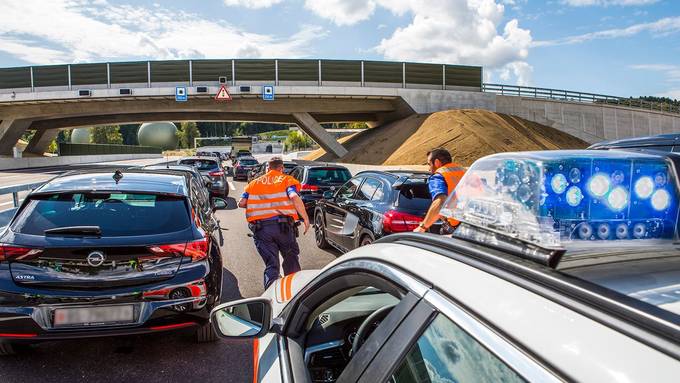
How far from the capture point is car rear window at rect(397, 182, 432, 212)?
6.77 metres

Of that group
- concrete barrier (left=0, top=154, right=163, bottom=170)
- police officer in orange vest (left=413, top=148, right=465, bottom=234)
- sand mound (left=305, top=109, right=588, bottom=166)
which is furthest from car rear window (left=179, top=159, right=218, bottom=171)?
concrete barrier (left=0, top=154, right=163, bottom=170)

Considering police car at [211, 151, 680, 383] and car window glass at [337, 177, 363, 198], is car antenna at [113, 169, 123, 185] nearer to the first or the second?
police car at [211, 151, 680, 383]

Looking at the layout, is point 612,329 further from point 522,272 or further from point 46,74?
point 46,74

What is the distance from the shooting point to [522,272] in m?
1.17

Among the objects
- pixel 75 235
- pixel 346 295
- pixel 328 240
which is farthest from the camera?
pixel 328 240

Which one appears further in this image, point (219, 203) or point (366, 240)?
point (366, 240)

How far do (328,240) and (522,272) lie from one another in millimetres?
8002

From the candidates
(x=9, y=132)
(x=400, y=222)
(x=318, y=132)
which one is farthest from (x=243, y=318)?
(x=9, y=132)

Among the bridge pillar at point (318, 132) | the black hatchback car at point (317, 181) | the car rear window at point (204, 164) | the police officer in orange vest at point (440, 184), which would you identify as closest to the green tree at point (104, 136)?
the bridge pillar at point (318, 132)

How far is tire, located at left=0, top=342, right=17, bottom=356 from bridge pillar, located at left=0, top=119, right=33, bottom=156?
162 ft

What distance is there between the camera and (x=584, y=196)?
1.61m

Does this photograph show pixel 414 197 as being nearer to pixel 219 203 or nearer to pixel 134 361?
pixel 219 203

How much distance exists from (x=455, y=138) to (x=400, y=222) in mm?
29107

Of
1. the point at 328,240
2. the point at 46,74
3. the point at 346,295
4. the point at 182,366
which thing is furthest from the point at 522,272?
the point at 46,74
